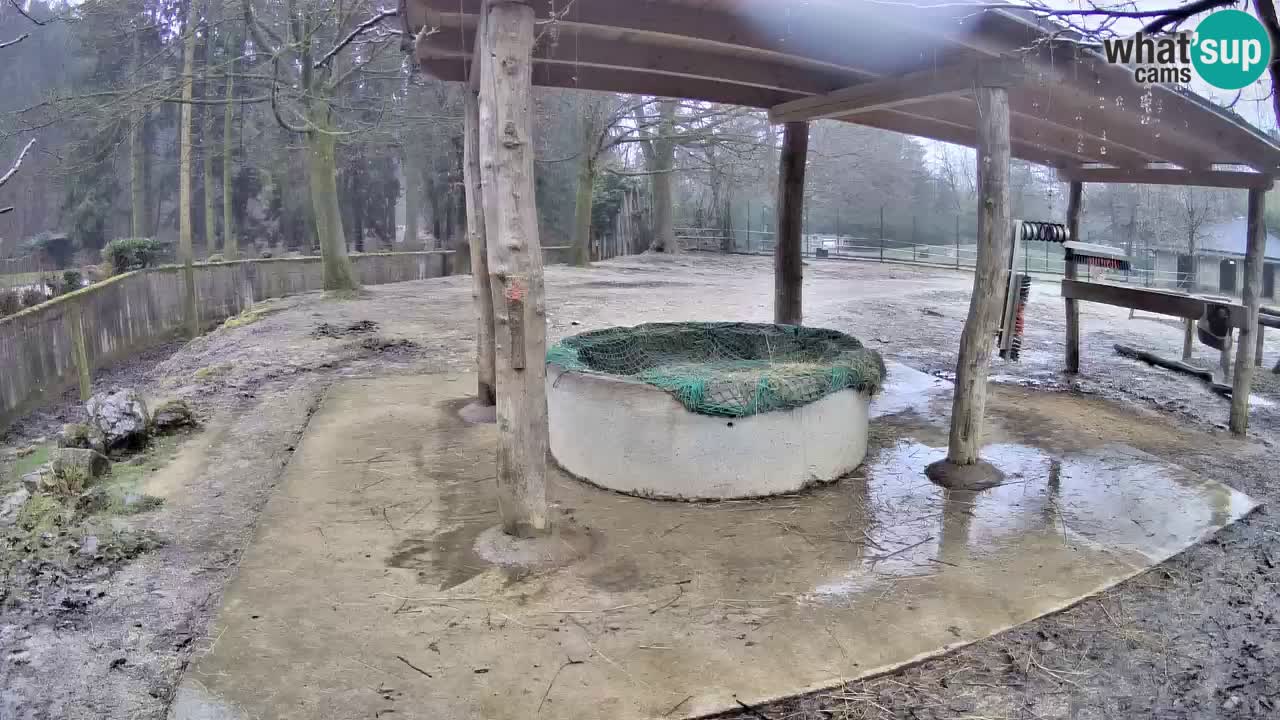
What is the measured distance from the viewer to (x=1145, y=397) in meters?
9.17

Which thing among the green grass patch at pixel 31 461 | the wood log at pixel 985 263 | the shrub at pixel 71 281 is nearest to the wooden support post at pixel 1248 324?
the wood log at pixel 985 263

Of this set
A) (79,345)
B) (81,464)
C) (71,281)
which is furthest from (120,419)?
(71,281)

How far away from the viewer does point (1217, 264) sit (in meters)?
20.9

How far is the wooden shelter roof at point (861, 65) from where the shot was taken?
17.3 feet

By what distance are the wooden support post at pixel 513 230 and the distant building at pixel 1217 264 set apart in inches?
612

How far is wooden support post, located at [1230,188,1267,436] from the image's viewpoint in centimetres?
760

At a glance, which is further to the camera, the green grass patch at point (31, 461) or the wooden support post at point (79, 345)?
the wooden support post at point (79, 345)

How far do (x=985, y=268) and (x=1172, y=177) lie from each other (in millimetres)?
4652

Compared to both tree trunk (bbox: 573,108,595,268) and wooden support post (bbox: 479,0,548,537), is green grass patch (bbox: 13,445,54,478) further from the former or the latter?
tree trunk (bbox: 573,108,595,268)

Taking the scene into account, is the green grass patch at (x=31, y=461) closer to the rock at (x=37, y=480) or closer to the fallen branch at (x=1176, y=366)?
the rock at (x=37, y=480)

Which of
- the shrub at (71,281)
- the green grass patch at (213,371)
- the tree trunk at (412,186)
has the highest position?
the tree trunk at (412,186)

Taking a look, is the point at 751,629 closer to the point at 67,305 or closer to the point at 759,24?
the point at 759,24

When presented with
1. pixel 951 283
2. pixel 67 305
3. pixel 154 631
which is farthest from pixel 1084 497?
pixel 951 283

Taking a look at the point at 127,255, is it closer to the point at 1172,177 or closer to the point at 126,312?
the point at 126,312
